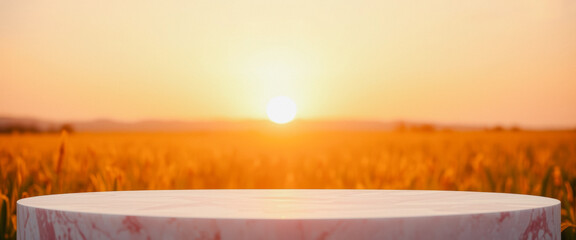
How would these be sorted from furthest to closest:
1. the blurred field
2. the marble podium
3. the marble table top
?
1. the blurred field
2. the marble table top
3. the marble podium

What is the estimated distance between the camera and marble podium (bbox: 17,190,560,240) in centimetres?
125

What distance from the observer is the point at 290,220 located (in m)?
1.24

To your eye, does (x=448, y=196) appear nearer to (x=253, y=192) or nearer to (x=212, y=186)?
(x=253, y=192)

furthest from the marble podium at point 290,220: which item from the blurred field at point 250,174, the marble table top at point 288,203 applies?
the blurred field at point 250,174

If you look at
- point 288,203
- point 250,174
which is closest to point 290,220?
point 288,203

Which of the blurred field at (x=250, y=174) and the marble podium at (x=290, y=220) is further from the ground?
the blurred field at (x=250, y=174)

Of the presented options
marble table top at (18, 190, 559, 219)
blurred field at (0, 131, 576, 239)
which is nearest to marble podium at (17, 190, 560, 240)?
marble table top at (18, 190, 559, 219)

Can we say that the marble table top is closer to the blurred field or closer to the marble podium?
the marble podium

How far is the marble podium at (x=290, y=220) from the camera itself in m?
1.25

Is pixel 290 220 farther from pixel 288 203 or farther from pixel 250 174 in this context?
pixel 250 174

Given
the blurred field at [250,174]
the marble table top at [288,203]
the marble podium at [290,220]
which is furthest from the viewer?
the blurred field at [250,174]

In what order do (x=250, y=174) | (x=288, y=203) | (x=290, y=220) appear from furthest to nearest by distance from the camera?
(x=250, y=174) → (x=288, y=203) → (x=290, y=220)

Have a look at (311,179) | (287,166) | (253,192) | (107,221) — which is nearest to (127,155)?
(287,166)

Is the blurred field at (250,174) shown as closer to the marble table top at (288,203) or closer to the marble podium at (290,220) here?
the marble table top at (288,203)
